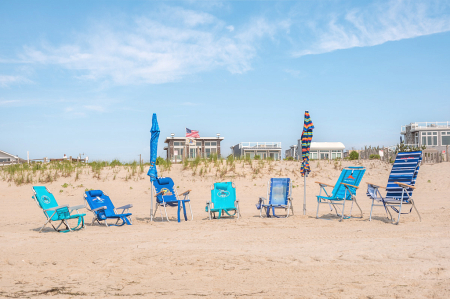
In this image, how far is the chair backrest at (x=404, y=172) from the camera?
6.72 m

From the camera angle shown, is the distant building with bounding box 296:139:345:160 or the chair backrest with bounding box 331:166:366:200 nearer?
the chair backrest with bounding box 331:166:366:200

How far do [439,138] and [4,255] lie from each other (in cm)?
4268

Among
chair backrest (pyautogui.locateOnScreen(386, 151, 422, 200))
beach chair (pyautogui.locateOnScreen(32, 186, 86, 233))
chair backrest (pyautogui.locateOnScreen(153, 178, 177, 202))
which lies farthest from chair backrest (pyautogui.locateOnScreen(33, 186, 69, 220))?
chair backrest (pyautogui.locateOnScreen(386, 151, 422, 200))

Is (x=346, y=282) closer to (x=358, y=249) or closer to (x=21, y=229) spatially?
(x=358, y=249)

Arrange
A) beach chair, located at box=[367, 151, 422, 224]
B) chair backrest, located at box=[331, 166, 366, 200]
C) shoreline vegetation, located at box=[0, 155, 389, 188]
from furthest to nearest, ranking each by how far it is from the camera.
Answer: shoreline vegetation, located at box=[0, 155, 389, 188] → chair backrest, located at box=[331, 166, 366, 200] → beach chair, located at box=[367, 151, 422, 224]

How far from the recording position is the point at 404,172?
6871 mm

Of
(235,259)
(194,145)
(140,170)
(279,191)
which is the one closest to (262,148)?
(194,145)

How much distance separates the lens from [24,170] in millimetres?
13789

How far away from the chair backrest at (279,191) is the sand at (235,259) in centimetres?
49

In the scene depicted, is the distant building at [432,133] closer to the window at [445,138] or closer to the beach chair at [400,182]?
the window at [445,138]

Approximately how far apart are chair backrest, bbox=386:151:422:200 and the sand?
2.00 ft

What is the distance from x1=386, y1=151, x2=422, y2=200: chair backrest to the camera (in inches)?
265

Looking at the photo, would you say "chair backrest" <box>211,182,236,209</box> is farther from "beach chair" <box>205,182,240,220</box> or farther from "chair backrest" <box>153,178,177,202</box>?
"chair backrest" <box>153,178,177,202</box>

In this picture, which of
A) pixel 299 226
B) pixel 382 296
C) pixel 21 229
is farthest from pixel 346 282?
pixel 21 229
